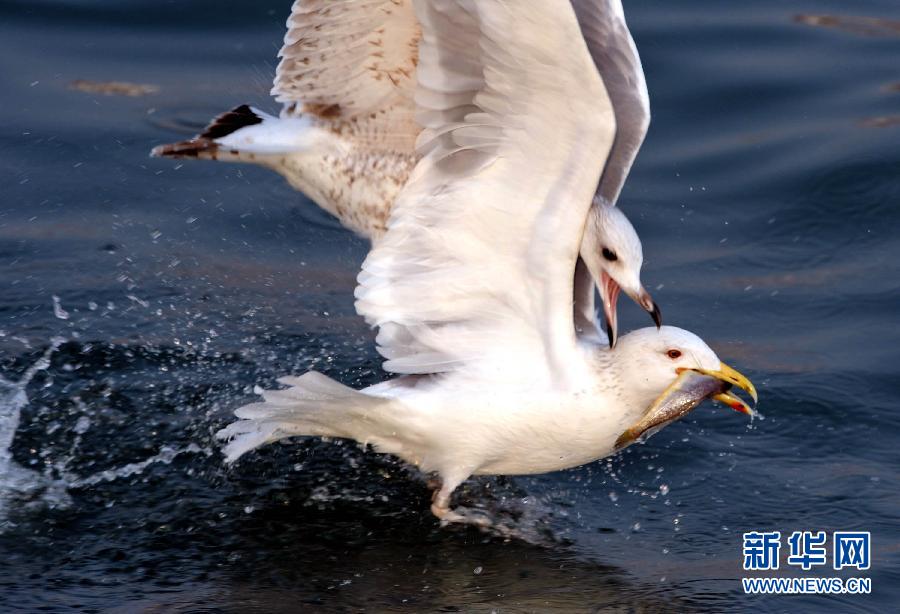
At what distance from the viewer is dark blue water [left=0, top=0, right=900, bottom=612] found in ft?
15.9

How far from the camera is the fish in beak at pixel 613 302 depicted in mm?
4883

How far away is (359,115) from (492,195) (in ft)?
4.63

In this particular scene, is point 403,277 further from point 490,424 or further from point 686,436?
point 686,436

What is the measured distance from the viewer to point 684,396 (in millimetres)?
4941

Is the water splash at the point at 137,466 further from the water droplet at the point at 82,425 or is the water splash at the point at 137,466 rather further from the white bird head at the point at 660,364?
the white bird head at the point at 660,364

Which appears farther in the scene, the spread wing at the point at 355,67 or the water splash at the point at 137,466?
the spread wing at the point at 355,67

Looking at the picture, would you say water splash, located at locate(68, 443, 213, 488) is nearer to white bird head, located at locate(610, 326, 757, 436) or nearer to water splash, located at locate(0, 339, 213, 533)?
water splash, located at locate(0, 339, 213, 533)

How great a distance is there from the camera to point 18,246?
6895 mm

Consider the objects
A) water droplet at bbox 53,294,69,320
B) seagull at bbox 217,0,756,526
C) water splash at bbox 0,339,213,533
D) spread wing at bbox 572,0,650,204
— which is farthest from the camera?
water droplet at bbox 53,294,69,320

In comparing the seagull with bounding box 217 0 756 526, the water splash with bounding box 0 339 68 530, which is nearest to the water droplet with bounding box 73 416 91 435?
the water splash with bounding box 0 339 68 530

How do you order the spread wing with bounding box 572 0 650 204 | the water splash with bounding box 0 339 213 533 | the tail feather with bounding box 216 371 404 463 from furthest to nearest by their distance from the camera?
the spread wing with bounding box 572 0 650 204, the water splash with bounding box 0 339 213 533, the tail feather with bounding box 216 371 404 463

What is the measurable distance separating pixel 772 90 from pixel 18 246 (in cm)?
448

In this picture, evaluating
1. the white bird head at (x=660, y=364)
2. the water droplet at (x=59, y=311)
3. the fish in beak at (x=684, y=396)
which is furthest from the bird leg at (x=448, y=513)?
the water droplet at (x=59, y=311)

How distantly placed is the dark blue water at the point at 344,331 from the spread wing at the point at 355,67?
97 centimetres
